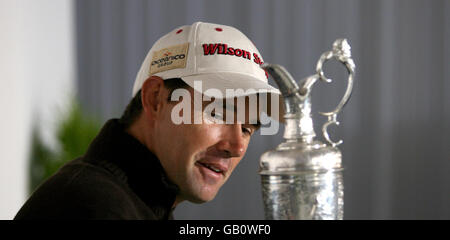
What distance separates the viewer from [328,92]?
135 inches

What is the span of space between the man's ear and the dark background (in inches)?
87.5

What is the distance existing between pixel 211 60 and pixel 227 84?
6 cm

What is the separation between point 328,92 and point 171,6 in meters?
1.13

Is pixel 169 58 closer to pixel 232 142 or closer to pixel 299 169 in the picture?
pixel 232 142

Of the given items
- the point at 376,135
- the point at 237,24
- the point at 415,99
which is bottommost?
the point at 376,135

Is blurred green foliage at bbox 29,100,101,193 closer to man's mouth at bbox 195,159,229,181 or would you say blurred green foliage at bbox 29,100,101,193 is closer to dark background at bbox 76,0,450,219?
dark background at bbox 76,0,450,219

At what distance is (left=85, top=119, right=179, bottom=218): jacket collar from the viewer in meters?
1.02

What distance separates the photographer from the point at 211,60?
3.59 feet

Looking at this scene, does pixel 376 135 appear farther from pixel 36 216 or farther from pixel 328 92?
pixel 36 216

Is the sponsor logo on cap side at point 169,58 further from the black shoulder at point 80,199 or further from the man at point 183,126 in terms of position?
the black shoulder at point 80,199

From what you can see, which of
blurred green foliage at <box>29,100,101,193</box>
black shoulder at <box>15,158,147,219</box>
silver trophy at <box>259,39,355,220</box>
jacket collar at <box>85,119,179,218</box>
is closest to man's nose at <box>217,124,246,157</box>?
jacket collar at <box>85,119,179,218</box>

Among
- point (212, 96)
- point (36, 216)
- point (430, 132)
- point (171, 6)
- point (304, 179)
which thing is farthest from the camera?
point (171, 6)

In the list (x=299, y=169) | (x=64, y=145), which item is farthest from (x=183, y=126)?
(x=64, y=145)
